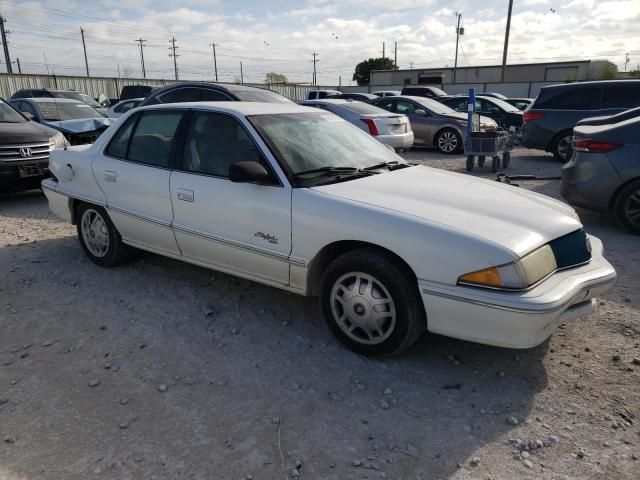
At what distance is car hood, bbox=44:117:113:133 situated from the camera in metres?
10.2

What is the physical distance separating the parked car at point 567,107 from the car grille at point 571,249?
25.7 ft

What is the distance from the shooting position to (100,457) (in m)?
2.39

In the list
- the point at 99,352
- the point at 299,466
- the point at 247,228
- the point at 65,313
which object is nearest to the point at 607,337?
the point at 299,466

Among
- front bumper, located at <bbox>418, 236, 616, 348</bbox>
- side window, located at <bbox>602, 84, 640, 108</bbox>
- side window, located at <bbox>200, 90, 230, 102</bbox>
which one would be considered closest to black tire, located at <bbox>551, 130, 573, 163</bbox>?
side window, located at <bbox>602, 84, 640, 108</bbox>

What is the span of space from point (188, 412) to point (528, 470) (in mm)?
1723

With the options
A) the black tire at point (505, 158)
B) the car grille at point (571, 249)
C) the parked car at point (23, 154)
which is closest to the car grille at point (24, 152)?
the parked car at point (23, 154)

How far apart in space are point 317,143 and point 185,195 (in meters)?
1.09

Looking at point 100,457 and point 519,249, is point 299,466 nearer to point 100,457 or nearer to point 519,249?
point 100,457

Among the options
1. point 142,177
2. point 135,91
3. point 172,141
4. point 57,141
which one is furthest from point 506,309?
point 135,91

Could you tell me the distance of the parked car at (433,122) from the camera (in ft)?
43.1

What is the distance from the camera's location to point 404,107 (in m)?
14.1

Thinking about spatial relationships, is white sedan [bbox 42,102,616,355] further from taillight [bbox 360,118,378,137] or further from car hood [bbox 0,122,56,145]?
taillight [bbox 360,118,378,137]

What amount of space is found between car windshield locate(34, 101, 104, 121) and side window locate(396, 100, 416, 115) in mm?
7790

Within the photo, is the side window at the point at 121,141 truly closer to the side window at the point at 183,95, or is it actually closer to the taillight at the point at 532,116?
the side window at the point at 183,95
